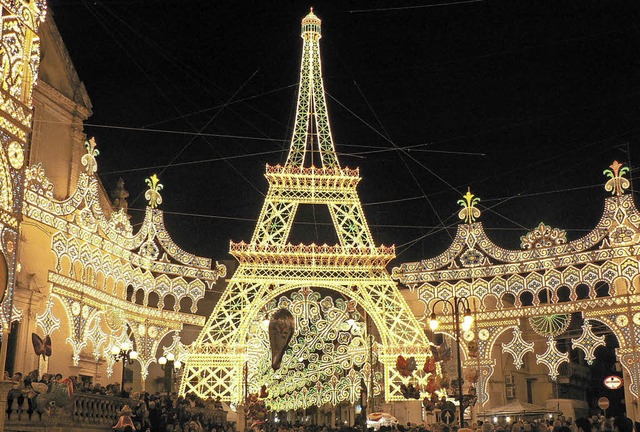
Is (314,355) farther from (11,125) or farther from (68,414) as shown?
(11,125)

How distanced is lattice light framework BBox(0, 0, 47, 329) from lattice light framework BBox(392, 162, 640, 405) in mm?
20927

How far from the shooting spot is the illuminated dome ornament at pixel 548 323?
29.5 metres

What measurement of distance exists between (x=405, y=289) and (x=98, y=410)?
27626mm

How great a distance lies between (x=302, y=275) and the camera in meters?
34.0

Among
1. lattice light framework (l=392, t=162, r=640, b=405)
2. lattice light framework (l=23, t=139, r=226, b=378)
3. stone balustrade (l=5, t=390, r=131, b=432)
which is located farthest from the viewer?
lattice light framework (l=392, t=162, r=640, b=405)

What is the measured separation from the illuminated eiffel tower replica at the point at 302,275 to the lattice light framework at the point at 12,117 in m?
20.1

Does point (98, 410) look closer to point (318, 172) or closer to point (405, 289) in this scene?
point (318, 172)

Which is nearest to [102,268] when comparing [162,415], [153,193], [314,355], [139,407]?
[153,193]

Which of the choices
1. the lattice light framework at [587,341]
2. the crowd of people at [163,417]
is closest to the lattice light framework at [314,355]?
the crowd of people at [163,417]

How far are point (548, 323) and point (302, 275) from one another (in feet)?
34.2

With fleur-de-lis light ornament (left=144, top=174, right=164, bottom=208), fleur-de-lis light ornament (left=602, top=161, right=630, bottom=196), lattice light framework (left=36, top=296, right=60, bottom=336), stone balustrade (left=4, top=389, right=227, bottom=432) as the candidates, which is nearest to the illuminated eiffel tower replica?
fleur-de-lis light ornament (left=144, top=174, right=164, bottom=208)

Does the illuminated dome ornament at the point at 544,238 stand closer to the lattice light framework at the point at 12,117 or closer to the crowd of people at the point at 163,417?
the crowd of people at the point at 163,417

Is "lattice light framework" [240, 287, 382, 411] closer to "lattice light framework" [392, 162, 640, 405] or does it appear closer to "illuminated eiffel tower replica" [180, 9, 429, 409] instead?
"illuminated eiffel tower replica" [180, 9, 429, 409]

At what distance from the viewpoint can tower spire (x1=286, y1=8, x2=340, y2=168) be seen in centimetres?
3694
